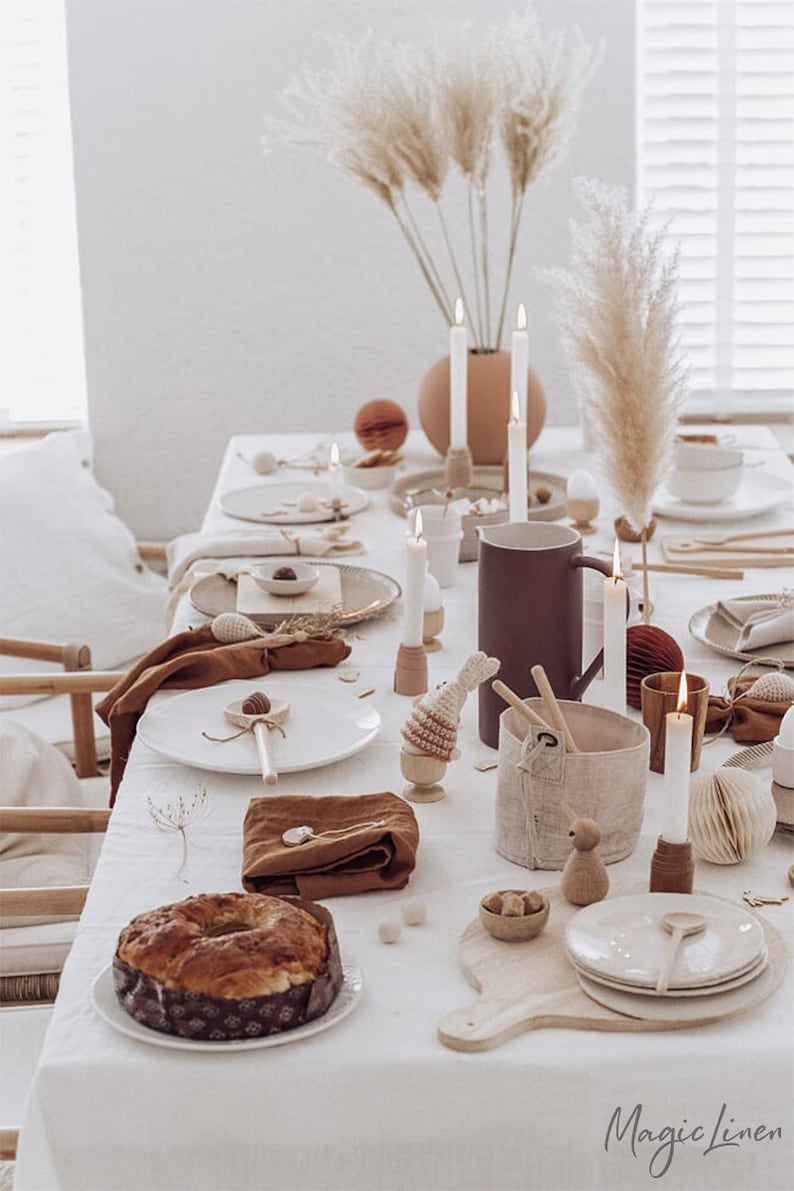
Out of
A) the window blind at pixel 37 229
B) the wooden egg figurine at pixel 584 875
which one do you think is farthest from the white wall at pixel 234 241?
the wooden egg figurine at pixel 584 875

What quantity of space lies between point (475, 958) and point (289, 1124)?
7.0 inches

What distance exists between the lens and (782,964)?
1044 millimetres

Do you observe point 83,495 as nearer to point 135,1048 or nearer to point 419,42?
point 419,42

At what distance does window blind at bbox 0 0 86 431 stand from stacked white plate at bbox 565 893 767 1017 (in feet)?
9.44

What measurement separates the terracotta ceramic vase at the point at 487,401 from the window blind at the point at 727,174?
1168 millimetres

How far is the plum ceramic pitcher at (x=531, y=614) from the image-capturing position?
4.68 ft

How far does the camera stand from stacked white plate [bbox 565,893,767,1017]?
99 cm

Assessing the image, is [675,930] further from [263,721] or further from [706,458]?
[706,458]

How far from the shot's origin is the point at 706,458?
2.37m

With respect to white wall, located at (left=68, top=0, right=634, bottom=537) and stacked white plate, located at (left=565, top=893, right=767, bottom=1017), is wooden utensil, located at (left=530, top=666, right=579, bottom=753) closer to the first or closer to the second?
stacked white plate, located at (left=565, top=893, right=767, bottom=1017)

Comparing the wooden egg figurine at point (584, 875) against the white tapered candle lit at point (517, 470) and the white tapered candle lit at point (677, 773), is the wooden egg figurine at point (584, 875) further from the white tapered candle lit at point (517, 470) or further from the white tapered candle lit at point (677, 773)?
the white tapered candle lit at point (517, 470)

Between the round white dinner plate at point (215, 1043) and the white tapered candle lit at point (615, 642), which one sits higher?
the white tapered candle lit at point (615, 642)

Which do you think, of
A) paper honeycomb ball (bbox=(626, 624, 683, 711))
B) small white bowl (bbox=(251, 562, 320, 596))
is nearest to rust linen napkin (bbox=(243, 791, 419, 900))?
paper honeycomb ball (bbox=(626, 624, 683, 711))

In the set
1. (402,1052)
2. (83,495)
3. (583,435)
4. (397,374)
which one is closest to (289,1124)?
(402,1052)
